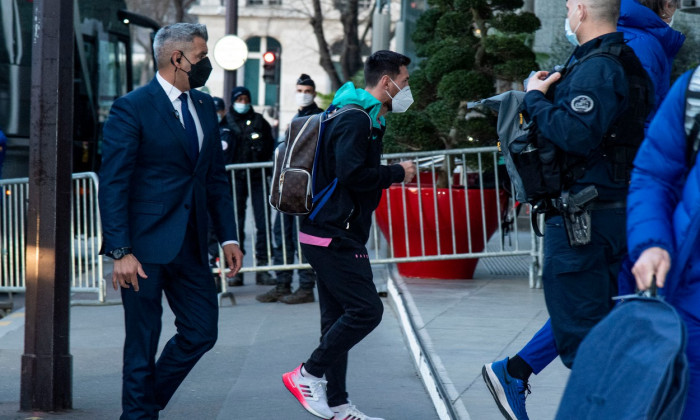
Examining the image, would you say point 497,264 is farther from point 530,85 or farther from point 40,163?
point 530,85

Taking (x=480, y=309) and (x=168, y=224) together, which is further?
(x=480, y=309)

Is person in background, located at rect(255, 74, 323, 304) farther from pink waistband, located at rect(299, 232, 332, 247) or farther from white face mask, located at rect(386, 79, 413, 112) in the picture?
pink waistband, located at rect(299, 232, 332, 247)

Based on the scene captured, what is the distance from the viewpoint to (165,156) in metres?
4.63

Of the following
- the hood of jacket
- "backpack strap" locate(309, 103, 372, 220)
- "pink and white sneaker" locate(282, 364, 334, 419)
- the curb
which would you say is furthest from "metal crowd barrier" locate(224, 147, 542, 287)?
the hood of jacket

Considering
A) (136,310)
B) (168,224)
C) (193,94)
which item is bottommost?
(136,310)

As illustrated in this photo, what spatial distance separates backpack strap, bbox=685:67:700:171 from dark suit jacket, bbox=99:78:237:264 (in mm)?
2361

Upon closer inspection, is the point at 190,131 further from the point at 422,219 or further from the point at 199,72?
the point at 422,219

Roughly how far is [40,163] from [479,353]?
9.28 ft

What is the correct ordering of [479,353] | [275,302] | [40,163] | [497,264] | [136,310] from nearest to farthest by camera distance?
1. [136,310]
2. [40,163]
3. [479,353]
4. [275,302]
5. [497,264]

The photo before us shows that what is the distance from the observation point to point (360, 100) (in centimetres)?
509

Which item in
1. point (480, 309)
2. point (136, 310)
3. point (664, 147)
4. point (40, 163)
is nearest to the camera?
point (664, 147)

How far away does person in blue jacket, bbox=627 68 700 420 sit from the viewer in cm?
288

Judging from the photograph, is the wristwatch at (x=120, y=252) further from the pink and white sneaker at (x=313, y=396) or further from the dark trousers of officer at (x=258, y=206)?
the dark trousers of officer at (x=258, y=206)

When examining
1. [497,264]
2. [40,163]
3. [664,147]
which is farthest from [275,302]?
[664,147]
